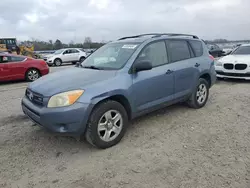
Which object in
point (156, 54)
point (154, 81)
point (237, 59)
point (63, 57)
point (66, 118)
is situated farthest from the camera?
point (63, 57)

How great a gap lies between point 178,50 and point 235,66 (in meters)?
4.57

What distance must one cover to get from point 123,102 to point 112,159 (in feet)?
3.03

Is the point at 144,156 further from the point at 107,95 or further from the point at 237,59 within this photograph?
the point at 237,59

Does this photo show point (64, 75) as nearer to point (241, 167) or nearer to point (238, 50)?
point (241, 167)

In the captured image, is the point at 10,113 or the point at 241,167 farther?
the point at 10,113

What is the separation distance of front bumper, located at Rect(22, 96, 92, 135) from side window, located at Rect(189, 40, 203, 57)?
3.12 metres

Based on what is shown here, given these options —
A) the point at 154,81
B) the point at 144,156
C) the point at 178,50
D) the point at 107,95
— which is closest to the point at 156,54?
the point at 154,81

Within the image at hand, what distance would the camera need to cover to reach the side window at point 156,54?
13.2 ft

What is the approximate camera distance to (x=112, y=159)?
315cm

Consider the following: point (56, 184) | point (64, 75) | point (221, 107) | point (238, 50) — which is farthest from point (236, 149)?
point (238, 50)

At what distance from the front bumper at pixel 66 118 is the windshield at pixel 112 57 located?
3.37 feet

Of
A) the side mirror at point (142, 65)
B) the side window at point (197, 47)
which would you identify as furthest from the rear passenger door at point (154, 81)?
the side window at point (197, 47)

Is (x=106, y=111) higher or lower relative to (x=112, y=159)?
higher

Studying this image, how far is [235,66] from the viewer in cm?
823
